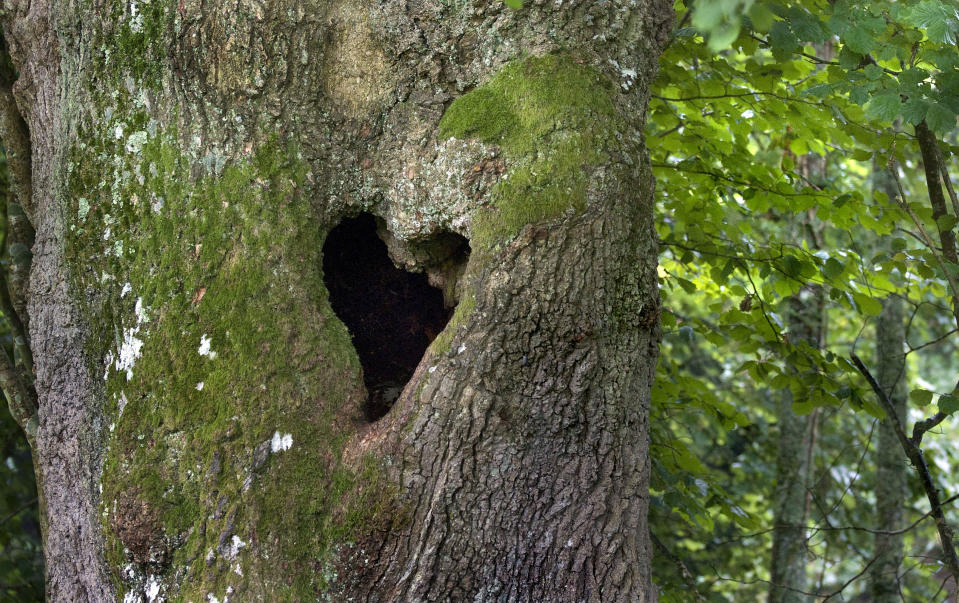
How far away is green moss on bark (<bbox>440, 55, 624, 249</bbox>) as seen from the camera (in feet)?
6.80

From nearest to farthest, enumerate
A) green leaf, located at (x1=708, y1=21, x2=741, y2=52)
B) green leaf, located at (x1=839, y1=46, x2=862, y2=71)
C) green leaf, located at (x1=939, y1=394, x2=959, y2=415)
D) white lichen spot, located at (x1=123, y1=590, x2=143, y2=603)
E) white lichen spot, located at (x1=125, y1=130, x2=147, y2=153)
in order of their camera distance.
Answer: green leaf, located at (x1=708, y1=21, x2=741, y2=52) < white lichen spot, located at (x1=123, y1=590, x2=143, y2=603) < white lichen spot, located at (x1=125, y1=130, x2=147, y2=153) < green leaf, located at (x1=939, y1=394, x2=959, y2=415) < green leaf, located at (x1=839, y1=46, x2=862, y2=71)

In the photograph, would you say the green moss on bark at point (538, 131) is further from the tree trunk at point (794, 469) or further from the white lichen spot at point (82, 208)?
the tree trunk at point (794, 469)

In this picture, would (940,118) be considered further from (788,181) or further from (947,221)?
(788,181)

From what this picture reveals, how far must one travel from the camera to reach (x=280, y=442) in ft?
6.61

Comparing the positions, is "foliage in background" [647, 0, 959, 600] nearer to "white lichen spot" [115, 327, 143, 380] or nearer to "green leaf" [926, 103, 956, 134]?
"green leaf" [926, 103, 956, 134]

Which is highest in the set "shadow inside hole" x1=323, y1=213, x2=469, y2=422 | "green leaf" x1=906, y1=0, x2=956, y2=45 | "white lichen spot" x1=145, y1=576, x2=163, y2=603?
"green leaf" x1=906, y1=0, x2=956, y2=45

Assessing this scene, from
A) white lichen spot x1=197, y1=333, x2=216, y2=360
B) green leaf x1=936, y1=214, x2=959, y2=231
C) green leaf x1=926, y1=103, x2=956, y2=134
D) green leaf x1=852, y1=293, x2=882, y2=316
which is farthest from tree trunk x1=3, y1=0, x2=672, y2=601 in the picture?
green leaf x1=852, y1=293, x2=882, y2=316

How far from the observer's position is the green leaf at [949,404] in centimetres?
272

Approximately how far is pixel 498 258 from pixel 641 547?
0.92 meters

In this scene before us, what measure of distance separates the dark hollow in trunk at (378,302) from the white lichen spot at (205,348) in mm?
620

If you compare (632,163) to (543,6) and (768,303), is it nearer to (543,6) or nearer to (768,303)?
(543,6)

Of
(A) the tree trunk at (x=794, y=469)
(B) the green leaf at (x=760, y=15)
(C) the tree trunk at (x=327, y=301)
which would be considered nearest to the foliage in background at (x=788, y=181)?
(C) the tree trunk at (x=327, y=301)

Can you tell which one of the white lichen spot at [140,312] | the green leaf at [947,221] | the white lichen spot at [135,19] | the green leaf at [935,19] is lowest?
the white lichen spot at [140,312]

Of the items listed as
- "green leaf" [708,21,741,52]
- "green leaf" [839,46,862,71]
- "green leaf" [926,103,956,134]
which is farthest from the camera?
"green leaf" [839,46,862,71]
